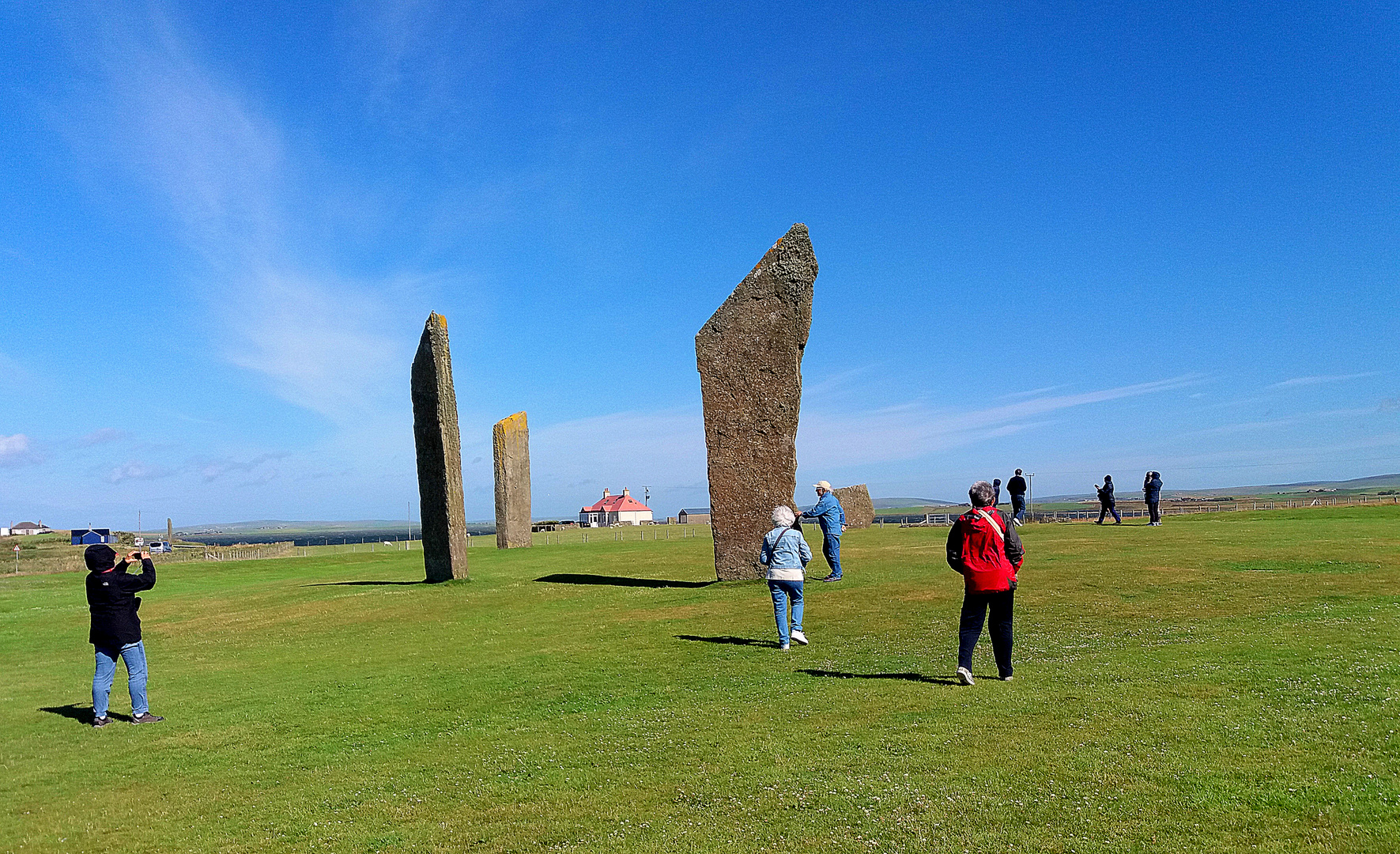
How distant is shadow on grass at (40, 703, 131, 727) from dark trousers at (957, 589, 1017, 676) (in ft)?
30.9

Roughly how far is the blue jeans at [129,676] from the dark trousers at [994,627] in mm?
9053

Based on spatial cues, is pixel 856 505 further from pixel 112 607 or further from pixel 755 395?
pixel 112 607

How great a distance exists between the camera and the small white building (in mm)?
84000

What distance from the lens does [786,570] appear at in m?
11.3

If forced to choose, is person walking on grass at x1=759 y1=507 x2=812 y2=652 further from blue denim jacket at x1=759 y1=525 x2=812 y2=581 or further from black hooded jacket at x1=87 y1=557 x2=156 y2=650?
black hooded jacket at x1=87 y1=557 x2=156 y2=650

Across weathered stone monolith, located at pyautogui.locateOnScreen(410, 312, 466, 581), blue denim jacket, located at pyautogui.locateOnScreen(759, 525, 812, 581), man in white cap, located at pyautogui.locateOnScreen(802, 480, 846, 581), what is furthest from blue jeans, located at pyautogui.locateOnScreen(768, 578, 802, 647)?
weathered stone monolith, located at pyautogui.locateOnScreen(410, 312, 466, 581)

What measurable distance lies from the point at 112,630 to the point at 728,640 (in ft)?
24.9

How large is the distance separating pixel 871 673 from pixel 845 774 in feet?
11.3

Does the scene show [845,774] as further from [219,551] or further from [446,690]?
[219,551]

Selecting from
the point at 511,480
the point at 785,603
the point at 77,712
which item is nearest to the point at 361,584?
the point at 511,480

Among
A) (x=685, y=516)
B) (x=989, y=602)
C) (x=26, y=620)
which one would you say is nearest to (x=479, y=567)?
(x=26, y=620)

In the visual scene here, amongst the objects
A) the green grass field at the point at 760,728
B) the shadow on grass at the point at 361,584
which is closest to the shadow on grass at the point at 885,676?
the green grass field at the point at 760,728

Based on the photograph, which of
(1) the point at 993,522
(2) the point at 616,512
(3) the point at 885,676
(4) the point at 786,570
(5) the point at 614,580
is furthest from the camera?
(2) the point at 616,512

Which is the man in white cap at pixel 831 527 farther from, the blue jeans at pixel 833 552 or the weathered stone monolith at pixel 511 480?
the weathered stone monolith at pixel 511 480
